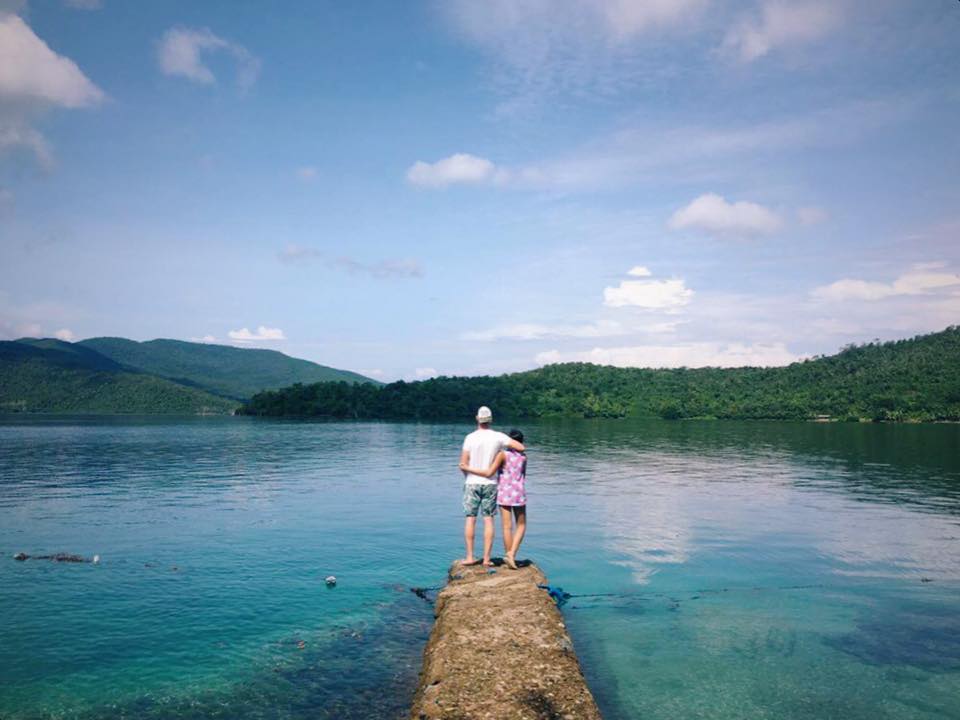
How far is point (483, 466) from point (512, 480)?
0.87m

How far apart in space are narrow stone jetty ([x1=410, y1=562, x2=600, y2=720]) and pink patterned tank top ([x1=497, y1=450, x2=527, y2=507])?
212 cm

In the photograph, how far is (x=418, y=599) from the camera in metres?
18.7

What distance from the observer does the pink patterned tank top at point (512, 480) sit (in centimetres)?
1611

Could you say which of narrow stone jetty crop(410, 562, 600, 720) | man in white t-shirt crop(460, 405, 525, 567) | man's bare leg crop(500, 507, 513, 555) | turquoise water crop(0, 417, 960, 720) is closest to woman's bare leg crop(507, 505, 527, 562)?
man's bare leg crop(500, 507, 513, 555)

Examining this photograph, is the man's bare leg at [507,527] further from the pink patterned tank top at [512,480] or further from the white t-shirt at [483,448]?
the white t-shirt at [483,448]

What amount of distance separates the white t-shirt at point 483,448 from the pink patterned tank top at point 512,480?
29 cm

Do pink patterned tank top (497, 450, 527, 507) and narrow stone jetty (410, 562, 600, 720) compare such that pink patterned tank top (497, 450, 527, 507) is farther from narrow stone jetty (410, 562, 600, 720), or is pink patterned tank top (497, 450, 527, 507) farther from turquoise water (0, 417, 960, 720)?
turquoise water (0, 417, 960, 720)

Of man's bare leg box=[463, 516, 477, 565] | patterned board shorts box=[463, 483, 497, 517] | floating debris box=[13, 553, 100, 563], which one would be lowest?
floating debris box=[13, 553, 100, 563]

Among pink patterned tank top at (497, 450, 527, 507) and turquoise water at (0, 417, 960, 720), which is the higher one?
pink patterned tank top at (497, 450, 527, 507)

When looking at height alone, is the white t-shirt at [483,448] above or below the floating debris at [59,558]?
above

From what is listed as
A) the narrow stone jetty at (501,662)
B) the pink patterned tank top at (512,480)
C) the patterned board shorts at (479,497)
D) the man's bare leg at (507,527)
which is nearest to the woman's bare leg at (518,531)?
the man's bare leg at (507,527)

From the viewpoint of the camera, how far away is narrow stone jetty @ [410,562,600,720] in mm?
9711

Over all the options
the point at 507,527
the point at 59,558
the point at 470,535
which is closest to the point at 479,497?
the point at 470,535

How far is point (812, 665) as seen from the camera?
14156mm
